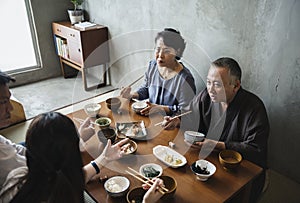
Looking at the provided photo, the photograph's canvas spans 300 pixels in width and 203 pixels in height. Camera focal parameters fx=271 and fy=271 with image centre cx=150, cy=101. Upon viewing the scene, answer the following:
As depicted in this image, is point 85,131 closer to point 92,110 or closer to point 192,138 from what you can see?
point 92,110

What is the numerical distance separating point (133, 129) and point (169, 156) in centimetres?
34

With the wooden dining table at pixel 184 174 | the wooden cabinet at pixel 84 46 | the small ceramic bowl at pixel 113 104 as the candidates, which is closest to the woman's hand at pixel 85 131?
the wooden dining table at pixel 184 174

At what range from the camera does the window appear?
13.2 feet

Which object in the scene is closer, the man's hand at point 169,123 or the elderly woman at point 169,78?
the man's hand at point 169,123

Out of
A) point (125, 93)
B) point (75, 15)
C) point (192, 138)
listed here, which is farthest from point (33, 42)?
point (192, 138)

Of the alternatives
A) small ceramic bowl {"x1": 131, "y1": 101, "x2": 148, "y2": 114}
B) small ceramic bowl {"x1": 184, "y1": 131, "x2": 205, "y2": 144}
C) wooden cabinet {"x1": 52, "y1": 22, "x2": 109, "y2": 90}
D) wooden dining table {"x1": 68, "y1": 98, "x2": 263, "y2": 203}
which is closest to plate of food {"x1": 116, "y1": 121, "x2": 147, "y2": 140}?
wooden dining table {"x1": 68, "y1": 98, "x2": 263, "y2": 203}

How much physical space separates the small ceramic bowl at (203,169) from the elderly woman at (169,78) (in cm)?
66

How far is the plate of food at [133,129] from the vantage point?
160 cm

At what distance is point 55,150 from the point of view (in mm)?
945

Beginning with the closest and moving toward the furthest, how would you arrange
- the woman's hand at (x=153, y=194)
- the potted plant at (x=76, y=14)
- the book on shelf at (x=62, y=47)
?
1. the woman's hand at (x=153, y=194)
2. the potted plant at (x=76, y=14)
3. the book on shelf at (x=62, y=47)

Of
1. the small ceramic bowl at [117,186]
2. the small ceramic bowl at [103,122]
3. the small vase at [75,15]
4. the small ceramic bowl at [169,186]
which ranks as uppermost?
the small vase at [75,15]

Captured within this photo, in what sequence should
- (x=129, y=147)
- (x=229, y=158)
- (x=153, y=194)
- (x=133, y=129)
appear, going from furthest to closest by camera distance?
(x=133, y=129) → (x=129, y=147) → (x=229, y=158) → (x=153, y=194)

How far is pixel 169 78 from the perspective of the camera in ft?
7.30

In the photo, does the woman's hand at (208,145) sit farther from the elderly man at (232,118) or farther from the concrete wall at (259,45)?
the concrete wall at (259,45)
